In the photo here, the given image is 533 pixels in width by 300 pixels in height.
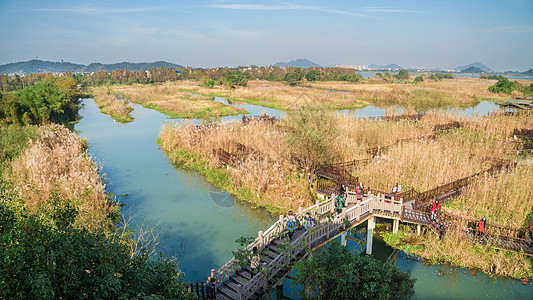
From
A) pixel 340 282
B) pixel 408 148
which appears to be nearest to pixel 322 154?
pixel 408 148

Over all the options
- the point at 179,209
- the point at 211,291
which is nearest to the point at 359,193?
the point at 211,291

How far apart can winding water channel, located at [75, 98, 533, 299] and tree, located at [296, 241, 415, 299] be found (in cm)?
412

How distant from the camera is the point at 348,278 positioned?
8.93 m

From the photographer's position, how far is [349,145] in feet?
84.7

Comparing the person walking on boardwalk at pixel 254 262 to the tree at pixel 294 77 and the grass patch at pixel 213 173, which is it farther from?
the tree at pixel 294 77

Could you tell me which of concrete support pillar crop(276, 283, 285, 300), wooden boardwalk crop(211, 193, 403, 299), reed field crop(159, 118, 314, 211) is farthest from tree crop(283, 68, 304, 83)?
concrete support pillar crop(276, 283, 285, 300)

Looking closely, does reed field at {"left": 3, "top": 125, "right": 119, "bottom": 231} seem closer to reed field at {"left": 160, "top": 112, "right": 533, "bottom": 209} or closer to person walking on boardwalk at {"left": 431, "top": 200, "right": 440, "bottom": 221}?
reed field at {"left": 160, "top": 112, "right": 533, "bottom": 209}

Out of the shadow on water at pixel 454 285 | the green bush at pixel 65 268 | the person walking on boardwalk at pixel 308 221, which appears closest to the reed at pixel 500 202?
the shadow on water at pixel 454 285

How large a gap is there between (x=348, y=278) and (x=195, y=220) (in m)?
12.2

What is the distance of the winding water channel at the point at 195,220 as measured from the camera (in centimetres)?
1349

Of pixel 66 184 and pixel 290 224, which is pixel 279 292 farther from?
pixel 66 184

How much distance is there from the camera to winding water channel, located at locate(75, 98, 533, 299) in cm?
1349

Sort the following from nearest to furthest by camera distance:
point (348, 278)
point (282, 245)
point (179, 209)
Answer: point (348, 278) → point (282, 245) → point (179, 209)

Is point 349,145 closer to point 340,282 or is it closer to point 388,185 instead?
point 388,185
